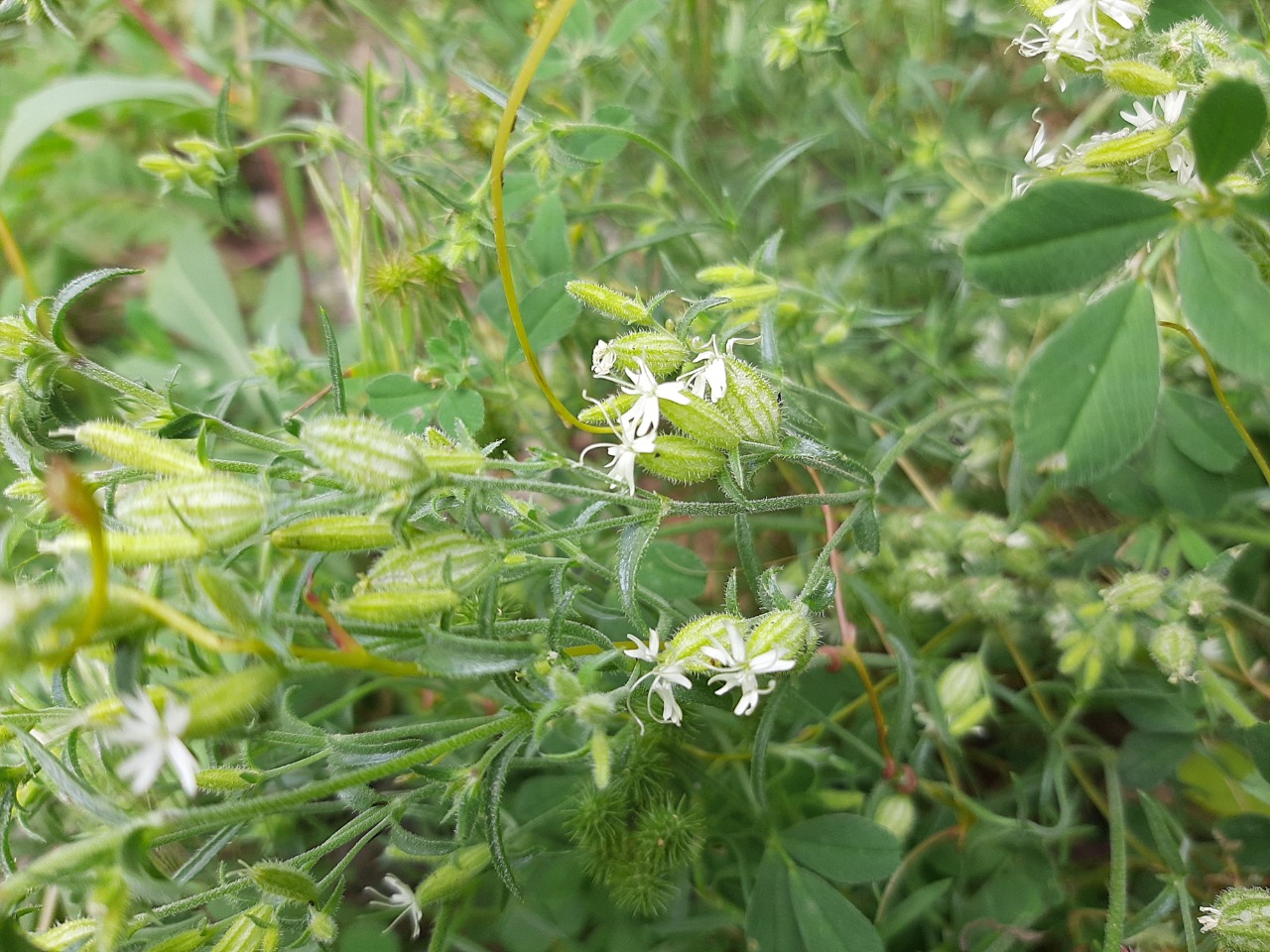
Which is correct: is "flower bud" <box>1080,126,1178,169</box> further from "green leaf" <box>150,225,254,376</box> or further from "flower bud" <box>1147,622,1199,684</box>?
"green leaf" <box>150,225,254,376</box>

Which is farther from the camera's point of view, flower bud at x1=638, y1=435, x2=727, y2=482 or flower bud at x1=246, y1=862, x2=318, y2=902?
flower bud at x1=638, y1=435, x2=727, y2=482

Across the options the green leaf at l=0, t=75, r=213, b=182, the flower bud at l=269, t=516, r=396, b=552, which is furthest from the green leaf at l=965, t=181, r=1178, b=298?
the green leaf at l=0, t=75, r=213, b=182

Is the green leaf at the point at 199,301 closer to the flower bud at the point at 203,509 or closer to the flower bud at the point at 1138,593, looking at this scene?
the flower bud at the point at 203,509

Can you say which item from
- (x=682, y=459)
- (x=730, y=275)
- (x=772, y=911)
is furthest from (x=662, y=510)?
(x=772, y=911)

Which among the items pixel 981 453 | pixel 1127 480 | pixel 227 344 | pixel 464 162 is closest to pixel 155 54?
pixel 227 344

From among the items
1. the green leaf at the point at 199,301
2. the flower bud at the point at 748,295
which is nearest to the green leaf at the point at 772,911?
the flower bud at the point at 748,295

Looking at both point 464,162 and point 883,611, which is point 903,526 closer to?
point 883,611

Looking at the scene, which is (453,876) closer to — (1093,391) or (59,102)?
(1093,391)
